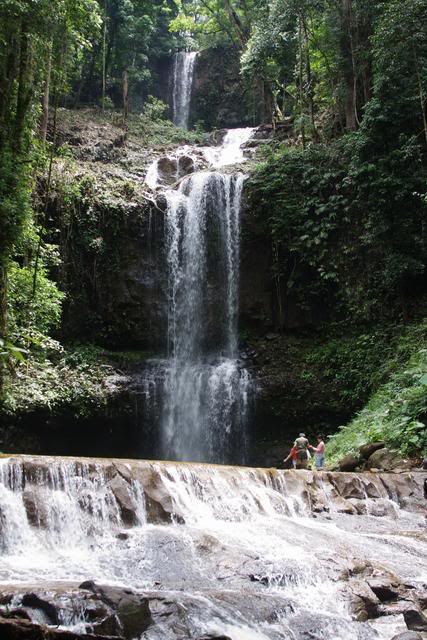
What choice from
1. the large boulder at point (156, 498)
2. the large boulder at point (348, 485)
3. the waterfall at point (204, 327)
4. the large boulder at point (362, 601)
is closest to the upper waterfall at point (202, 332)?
the waterfall at point (204, 327)

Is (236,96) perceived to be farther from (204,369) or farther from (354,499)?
(354,499)

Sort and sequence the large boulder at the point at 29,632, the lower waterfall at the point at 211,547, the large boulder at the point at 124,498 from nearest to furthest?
the large boulder at the point at 29,632 → the lower waterfall at the point at 211,547 → the large boulder at the point at 124,498

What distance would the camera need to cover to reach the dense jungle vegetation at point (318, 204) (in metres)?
12.0

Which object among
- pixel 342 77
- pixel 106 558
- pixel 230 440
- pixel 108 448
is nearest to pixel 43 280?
pixel 108 448

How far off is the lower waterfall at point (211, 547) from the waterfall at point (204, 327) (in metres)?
6.44

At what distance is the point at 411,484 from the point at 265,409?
6815mm

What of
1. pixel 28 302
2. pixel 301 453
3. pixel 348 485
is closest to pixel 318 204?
pixel 301 453

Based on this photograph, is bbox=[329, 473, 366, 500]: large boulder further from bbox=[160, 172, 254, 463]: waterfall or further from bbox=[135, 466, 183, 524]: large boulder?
bbox=[160, 172, 254, 463]: waterfall

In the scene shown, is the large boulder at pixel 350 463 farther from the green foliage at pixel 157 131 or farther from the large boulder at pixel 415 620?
the green foliage at pixel 157 131

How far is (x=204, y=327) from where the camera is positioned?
1762 cm

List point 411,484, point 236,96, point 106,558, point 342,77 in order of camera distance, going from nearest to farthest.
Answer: point 106,558
point 411,484
point 342,77
point 236,96

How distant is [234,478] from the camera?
29.8 ft

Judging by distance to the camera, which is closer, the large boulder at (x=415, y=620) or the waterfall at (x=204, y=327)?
the large boulder at (x=415, y=620)

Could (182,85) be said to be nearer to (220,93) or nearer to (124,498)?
(220,93)
